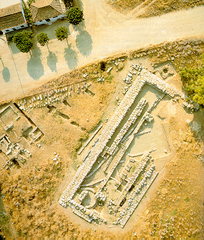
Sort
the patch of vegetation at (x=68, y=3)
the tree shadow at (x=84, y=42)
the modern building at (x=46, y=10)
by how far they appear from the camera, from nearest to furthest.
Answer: the modern building at (x=46, y=10), the patch of vegetation at (x=68, y=3), the tree shadow at (x=84, y=42)

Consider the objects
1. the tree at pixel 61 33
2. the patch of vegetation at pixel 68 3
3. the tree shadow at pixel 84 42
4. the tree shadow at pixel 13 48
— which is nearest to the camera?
the tree at pixel 61 33

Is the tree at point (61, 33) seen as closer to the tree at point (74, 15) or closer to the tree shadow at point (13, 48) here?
the tree at point (74, 15)

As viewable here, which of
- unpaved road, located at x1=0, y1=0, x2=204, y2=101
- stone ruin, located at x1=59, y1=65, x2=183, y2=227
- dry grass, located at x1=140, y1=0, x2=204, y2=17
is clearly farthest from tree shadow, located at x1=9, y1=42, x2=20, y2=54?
dry grass, located at x1=140, y1=0, x2=204, y2=17

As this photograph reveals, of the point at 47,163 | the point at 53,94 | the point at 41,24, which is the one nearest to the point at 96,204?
the point at 47,163

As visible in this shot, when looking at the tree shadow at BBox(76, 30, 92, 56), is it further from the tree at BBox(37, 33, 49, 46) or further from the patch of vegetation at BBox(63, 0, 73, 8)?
the tree at BBox(37, 33, 49, 46)

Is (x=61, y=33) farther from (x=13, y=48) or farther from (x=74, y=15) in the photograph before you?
(x=13, y=48)

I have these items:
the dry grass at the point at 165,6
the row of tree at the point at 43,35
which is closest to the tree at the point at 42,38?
the row of tree at the point at 43,35

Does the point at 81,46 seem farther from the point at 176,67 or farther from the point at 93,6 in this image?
the point at 176,67
